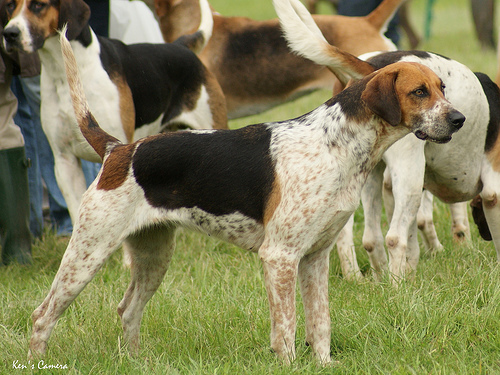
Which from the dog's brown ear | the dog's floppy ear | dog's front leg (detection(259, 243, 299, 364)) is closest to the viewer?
the dog's brown ear

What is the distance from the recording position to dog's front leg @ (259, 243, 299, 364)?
3070 mm

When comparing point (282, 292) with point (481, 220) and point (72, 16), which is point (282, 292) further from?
point (72, 16)

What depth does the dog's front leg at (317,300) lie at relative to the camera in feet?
10.7

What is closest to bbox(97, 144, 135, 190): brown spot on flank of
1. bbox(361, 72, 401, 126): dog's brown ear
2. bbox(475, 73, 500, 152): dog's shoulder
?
bbox(361, 72, 401, 126): dog's brown ear

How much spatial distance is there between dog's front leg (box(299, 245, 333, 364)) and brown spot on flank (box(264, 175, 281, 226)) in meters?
0.35

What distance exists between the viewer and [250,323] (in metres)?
3.62

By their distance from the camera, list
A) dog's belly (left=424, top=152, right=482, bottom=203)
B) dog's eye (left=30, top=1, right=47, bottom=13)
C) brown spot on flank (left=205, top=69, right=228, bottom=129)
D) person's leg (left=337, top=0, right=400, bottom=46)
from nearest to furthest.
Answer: dog's belly (left=424, top=152, right=482, bottom=203) < dog's eye (left=30, top=1, right=47, bottom=13) < brown spot on flank (left=205, top=69, right=228, bottom=129) < person's leg (left=337, top=0, right=400, bottom=46)

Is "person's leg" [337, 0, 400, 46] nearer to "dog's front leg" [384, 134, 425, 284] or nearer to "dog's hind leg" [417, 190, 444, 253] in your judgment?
"dog's hind leg" [417, 190, 444, 253]

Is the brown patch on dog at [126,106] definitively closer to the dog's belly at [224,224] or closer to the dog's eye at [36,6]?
the dog's eye at [36,6]

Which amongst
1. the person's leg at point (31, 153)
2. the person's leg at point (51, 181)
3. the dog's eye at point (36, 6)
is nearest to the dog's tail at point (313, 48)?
the dog's eye at point (36, 6)

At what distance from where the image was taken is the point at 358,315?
3.60m

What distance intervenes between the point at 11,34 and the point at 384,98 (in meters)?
2.65

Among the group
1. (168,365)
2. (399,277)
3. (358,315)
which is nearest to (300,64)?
(399,277)

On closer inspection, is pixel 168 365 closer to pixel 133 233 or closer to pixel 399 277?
pixel 133 233
